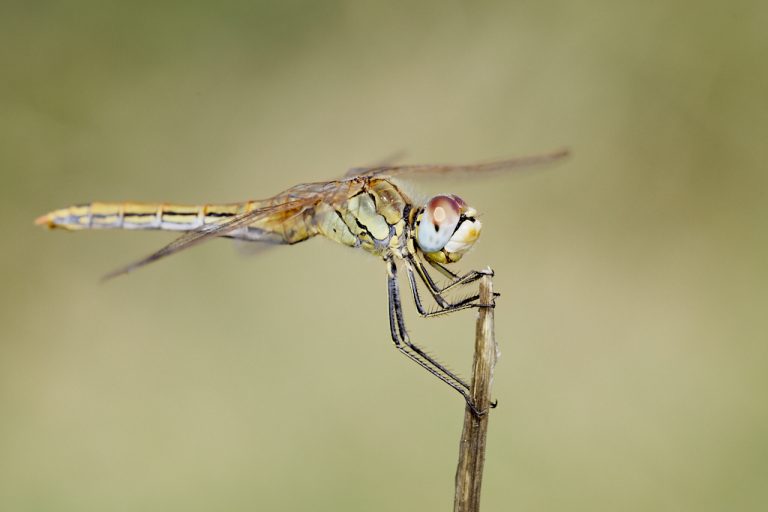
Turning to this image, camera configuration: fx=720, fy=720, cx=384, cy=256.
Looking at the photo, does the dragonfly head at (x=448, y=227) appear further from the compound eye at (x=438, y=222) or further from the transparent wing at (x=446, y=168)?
the transparent wing at (x=446, y=168)

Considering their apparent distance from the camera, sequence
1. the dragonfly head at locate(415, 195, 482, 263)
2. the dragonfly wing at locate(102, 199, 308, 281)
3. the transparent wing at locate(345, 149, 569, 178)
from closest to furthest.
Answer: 1. the dragonfly wing at locate(102, 199, 308, 281)
2. the dragonfly head at locate(415, 195, 482, 263)
3. the transparent wing at locate(345, 149, 569, 178)

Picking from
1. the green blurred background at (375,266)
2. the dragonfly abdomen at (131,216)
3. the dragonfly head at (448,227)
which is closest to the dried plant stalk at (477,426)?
the dragonfly head at (448,227)

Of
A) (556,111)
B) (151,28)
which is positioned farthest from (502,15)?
(151,28)

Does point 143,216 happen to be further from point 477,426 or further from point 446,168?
point 477,426

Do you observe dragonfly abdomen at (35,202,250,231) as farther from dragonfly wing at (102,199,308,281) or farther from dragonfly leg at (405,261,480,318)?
dragonfly leg at (405,261,480,318)

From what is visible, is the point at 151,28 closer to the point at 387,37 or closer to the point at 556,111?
the point at 387,37

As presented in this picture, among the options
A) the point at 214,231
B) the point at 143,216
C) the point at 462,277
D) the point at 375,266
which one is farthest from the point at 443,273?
the point at 375,266

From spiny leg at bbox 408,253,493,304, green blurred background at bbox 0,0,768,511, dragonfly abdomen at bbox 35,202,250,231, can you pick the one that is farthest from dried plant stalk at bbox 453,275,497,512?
green blurred background at bbox 0,0,768,511
